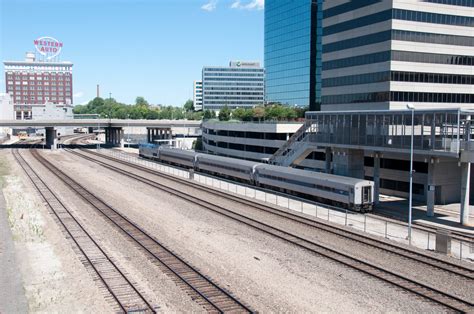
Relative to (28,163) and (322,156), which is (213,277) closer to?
(322,156)

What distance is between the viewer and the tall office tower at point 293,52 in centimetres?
13650

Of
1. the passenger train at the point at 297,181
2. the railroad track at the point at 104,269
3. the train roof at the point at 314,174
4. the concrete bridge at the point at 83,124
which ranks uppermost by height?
the concrete bridge at the point at 83,124

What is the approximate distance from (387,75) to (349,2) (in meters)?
15.7

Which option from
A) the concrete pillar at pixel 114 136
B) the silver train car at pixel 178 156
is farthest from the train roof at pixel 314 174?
the concrete pillar at pixel 114 136

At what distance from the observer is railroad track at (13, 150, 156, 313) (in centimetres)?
2351

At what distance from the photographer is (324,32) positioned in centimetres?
8944

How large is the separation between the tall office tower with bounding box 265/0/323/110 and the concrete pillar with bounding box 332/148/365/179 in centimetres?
8096

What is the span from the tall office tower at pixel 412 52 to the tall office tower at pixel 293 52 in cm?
5288

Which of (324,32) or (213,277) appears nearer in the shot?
(213,277)

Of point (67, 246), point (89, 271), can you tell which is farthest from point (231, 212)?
point (89, 271)

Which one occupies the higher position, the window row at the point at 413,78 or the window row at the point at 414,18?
the window row at the point at 414,18

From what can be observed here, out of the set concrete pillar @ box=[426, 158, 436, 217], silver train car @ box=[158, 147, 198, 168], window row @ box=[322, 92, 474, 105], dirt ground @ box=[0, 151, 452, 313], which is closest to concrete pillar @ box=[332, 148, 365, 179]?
concrete pillar @ box=[426, 158, 436, 217]

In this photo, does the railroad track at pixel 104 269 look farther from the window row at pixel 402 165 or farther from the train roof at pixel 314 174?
the window row at pixel 402 165

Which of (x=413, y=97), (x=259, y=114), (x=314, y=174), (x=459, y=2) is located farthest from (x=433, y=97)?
(x=259, y=114)
